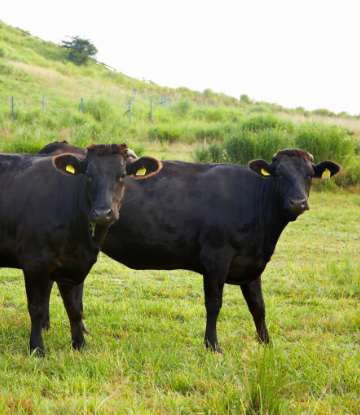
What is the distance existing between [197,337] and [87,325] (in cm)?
109

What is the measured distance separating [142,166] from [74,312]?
1443mm

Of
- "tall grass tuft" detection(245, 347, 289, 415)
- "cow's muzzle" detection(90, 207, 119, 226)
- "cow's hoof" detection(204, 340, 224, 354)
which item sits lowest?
"cow's hoof" detection(204, 340, 224, 354)

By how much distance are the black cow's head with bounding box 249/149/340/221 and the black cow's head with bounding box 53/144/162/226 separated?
110 centimetres

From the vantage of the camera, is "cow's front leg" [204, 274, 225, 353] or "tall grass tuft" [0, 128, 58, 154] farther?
"tall grass tuft" [0, 128, 58, 154]

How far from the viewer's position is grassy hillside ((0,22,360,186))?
12.5m

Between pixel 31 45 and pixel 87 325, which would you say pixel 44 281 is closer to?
pixel 87 325

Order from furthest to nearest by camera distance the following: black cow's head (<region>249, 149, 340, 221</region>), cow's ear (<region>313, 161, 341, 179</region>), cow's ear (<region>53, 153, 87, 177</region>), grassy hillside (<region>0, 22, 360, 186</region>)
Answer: grassy hillside (<region>0, 22, 360, 186</region>) → cow's ear (<region>313, 161, 341, 179</region>) → black cow's head (<region>249, 149, 340, 221</region>) → cow's ear (<region>53, 153, 87, 177</region>)

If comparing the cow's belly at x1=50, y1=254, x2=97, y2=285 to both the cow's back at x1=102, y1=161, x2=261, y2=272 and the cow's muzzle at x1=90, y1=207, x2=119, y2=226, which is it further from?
the cow's muzzle at x1=90, y1=207, x2=119, y2=226

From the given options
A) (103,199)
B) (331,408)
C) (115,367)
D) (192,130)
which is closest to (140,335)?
(115,367)

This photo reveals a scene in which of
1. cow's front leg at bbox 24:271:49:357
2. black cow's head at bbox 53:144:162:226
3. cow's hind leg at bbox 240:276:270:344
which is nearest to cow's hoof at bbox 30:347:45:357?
cow's front leg at bbox 24:271:49:357

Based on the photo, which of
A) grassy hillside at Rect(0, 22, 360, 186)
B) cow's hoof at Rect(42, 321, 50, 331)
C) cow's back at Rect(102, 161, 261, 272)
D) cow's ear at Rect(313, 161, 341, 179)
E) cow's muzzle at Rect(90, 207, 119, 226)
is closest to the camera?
cow's muzzle at Rect(90, 207, 119, 226)

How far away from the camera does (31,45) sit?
4453cm

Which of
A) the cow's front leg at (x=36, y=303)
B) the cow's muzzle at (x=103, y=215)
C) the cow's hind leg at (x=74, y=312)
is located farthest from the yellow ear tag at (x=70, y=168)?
the cow's hind leg at (x=74, y=312)

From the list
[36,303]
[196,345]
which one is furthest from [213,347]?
[36,303]
